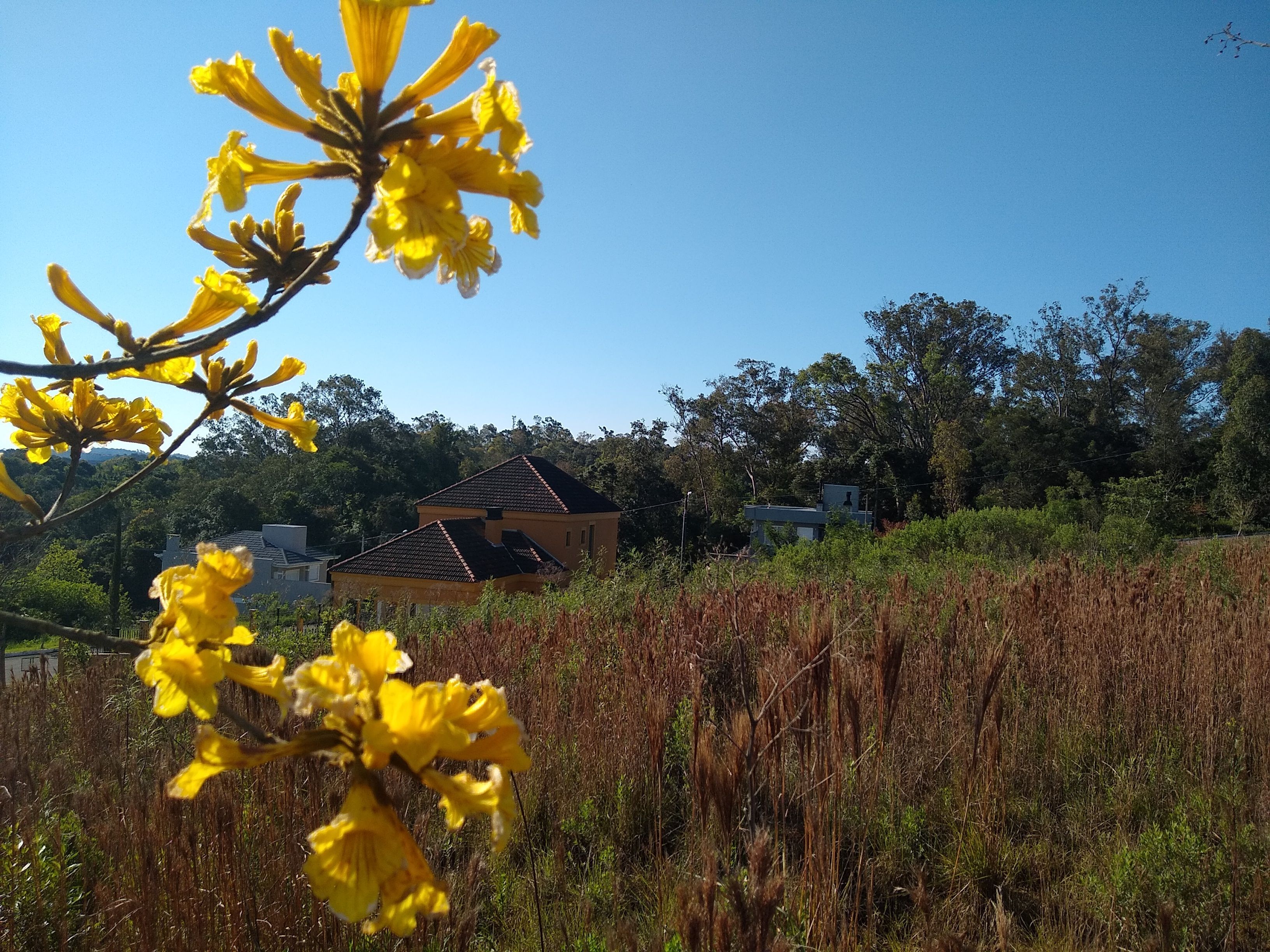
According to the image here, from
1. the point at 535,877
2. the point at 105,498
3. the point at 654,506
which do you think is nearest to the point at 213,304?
the point at 105,498

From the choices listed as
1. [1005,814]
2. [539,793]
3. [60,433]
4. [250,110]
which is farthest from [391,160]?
[1005,814]

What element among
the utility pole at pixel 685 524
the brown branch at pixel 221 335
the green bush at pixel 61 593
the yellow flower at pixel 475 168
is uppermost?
the yellow flower at pixel 475 168

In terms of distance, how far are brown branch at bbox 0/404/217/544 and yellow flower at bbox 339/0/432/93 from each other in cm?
48

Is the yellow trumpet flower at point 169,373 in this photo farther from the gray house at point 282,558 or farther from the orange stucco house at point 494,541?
the gray house at point 282,558

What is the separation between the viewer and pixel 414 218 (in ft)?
1.73

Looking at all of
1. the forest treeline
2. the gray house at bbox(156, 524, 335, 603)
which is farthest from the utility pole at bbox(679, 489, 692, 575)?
the gray house at bbox(156, 524, 335, 603)

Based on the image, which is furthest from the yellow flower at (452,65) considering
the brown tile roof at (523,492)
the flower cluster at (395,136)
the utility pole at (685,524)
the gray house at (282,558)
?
the utility pole at (685,524)

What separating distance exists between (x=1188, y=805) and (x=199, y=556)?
2.84 meters

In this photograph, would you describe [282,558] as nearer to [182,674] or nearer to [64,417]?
[64,417]

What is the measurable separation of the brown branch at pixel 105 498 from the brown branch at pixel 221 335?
6.7 inches

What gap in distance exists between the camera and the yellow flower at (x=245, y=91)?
569 mm

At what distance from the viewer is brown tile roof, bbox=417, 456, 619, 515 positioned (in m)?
21.4

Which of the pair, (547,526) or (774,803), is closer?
(774,803)

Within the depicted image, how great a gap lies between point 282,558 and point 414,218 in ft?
77.9
